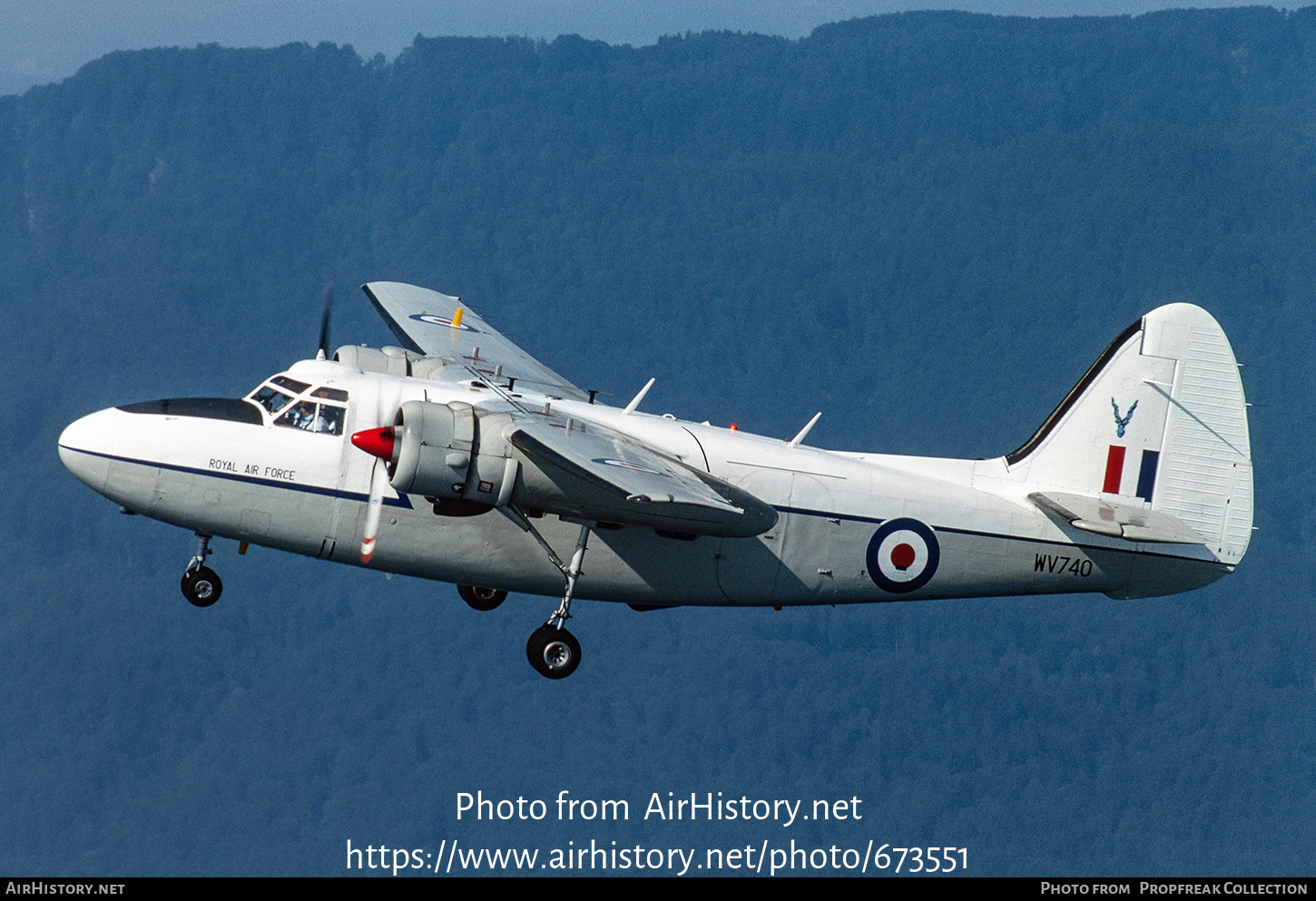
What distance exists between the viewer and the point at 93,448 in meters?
19.9

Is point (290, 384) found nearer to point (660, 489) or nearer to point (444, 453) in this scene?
point (444, 453)

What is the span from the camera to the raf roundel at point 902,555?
70.6 feet

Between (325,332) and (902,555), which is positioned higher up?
(325,332)

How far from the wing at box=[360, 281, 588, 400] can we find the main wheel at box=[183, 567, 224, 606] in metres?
5.28

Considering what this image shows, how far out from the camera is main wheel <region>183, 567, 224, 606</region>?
21172 millimetres

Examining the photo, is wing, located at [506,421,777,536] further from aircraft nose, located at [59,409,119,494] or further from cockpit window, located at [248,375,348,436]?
aircraft nose, located at [59,409,119,494]

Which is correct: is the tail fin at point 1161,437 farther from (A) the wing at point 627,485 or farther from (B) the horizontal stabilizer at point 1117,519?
(A) the wing at point 627,485

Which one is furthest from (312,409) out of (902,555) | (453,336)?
(902,555)

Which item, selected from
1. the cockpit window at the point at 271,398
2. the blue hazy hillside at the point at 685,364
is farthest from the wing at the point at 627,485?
the blue hazy hillside at the point at 685,364

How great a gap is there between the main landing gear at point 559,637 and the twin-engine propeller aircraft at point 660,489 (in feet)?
0.12

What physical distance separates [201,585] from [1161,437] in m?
14.6

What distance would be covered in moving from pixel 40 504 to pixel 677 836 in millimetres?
61806

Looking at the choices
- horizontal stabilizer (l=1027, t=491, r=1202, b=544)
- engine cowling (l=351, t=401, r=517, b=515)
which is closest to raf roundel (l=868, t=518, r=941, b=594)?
horizontal stabilizer (l=1027, t=491, r=1202, b=544)

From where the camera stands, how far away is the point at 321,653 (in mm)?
86500
